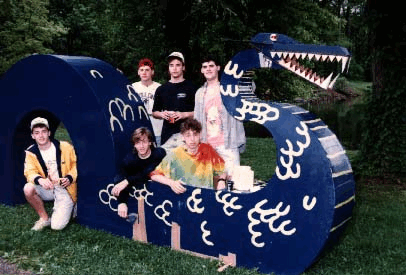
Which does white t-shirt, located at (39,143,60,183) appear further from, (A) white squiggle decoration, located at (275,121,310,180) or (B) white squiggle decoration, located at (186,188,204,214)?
(A) white squiggle decoration, located at (275,121,310,180)

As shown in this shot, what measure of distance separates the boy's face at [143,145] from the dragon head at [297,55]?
1.30 metres

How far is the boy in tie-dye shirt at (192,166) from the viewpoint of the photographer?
463 cm

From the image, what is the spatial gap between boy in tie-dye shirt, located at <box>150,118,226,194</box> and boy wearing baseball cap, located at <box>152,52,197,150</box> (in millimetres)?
591

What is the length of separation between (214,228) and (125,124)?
145 centimetres

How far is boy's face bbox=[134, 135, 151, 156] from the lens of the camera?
4777mm

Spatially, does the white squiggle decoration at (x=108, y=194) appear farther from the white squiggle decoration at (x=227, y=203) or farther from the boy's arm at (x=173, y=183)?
the white squiggle decoration at (x=227, y=203)

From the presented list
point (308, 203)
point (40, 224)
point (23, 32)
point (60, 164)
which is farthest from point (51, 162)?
point (23, 32)

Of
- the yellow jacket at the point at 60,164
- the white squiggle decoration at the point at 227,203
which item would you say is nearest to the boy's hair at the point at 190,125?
the white squiggle decoration at the point at 227,203

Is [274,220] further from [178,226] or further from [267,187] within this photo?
[178,226]

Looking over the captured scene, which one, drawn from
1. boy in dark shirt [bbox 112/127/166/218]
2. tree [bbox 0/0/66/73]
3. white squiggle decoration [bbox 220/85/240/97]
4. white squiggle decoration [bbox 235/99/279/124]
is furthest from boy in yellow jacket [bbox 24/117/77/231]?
tree [bbox 0/0/66/73]

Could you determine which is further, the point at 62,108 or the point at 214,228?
the point at 62,108

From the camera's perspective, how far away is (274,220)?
4172mm

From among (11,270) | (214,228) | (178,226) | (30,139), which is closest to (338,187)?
(214,228)

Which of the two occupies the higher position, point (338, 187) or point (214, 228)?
point (338, 187)
